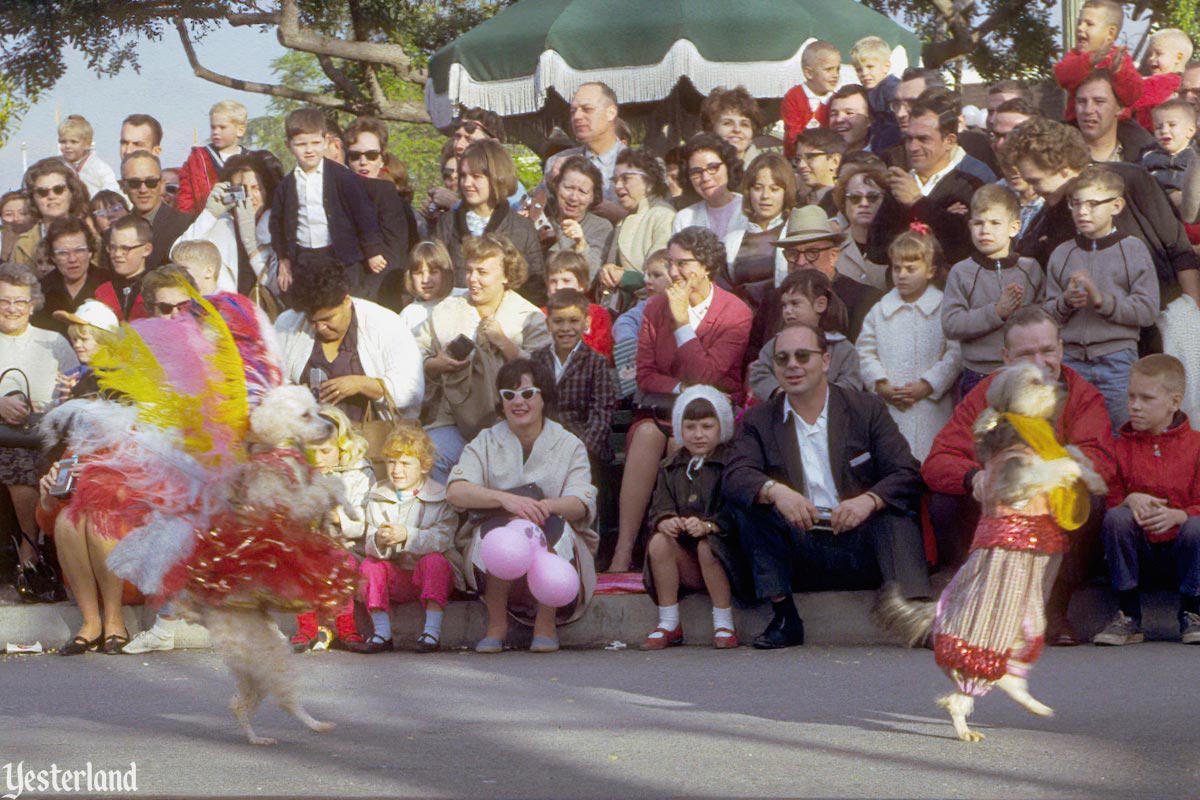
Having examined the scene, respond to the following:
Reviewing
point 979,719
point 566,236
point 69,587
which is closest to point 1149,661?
point 979,719

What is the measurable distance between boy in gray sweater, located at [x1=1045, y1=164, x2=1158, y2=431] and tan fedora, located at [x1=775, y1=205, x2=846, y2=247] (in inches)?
56.9

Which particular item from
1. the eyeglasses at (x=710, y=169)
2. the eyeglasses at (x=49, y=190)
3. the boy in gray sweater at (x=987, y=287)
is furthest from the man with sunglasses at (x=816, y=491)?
the eyeglasses at (x=49, y=190)

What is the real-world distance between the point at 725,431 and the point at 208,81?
19.2m

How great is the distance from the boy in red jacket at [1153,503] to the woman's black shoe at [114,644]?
198 inches

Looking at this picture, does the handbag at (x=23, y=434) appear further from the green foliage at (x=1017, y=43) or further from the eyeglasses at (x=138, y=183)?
the green foliage at (x=1017, y=43)

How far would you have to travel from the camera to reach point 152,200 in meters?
12.0

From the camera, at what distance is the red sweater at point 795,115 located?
12.3 meters

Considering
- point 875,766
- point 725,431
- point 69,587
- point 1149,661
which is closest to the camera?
point 875,766

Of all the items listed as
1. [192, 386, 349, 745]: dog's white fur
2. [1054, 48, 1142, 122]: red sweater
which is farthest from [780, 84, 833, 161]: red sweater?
[192, 386, 349, 745]: dog's white fur

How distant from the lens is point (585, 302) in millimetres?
9820

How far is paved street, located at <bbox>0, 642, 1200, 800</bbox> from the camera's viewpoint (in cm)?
529

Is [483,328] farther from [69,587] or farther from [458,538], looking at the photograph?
[69,587]

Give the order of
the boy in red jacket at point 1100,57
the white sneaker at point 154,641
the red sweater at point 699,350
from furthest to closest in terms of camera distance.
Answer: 1. the boy in red jacket at point 1100,57
2. the red sweater at point 699,350
3. the white sneaker at point 154,641

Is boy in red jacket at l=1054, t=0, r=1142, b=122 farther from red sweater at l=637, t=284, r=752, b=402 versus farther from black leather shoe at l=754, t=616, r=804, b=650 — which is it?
black leather shoe at l=754, t=616, r=804, b=650
